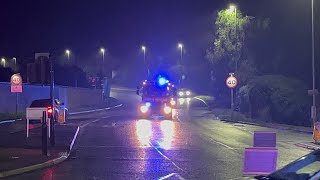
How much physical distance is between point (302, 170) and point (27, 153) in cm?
1227

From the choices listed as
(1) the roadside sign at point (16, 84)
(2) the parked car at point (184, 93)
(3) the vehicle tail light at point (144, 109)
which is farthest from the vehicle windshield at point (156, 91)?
(2) the parked car at point (184, 93)

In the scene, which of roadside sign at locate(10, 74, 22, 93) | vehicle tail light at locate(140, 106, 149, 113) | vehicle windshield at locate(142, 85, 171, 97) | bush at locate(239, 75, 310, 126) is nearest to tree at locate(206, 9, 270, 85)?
bush at locate(239, 75, 310, 126)

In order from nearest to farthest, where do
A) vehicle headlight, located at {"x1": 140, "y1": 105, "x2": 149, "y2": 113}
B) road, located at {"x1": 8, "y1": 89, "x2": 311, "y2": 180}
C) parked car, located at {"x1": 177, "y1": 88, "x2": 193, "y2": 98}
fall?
1. road, located at {"x1": 8, "y1": 89, "x2": 311, "y2": 180}
2. vehicle headlight, located at {"x1": 140, "y1": 105, "x2": 149, "y2": 113}
3. parked car, located at {"x1": 177, "y1": 88, "x2": 193, "y2": 98}

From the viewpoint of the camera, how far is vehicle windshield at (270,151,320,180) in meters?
5.88

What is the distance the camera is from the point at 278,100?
131ft

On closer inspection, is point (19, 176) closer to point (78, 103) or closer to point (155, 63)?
point (78, 103)

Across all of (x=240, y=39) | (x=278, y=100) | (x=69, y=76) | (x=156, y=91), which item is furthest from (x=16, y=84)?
(x=69, y=76)

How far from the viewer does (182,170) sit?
13.5 meters

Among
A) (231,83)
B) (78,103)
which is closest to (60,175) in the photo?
(231,83)

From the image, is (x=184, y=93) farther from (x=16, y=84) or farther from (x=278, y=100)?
(x=16, y=84)

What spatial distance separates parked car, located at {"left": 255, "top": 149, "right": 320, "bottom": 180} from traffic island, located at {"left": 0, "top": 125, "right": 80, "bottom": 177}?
837cm

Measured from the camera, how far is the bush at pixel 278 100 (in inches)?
1527

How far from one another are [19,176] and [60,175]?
3.42 ft

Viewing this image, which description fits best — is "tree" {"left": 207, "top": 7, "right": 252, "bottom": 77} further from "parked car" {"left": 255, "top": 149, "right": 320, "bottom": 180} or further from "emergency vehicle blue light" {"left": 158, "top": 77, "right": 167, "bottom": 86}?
"parked car" {"left": 255, "top": 149, "right": 320, "bottom": 180}
